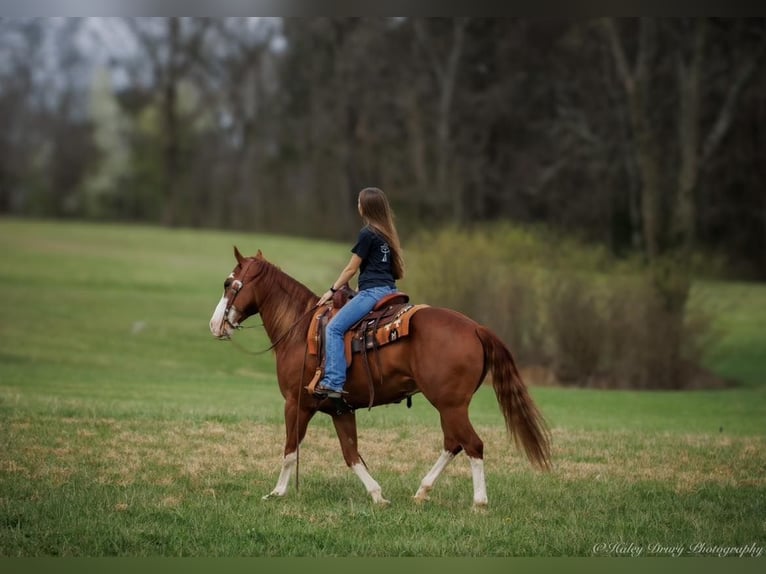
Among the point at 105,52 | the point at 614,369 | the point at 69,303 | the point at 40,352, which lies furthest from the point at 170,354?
the point at 105,52

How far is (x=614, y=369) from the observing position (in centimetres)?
1895

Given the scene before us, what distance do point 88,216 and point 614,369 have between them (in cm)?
3353

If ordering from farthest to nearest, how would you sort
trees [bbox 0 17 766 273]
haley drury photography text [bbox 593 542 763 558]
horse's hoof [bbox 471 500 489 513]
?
trees [bbox 0 17 766 273] → horse's hoof [bbox 471 500 489 513] → haley drury photography text [bbox 593 542 763 558]

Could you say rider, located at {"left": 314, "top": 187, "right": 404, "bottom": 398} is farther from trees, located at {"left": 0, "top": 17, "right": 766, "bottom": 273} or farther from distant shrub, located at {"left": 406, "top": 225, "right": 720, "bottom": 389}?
trees, located at {"left": 0, "top": 17, "right": 766, "bottom": 273}

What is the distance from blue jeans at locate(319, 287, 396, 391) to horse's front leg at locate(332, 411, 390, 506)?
15.7 inches

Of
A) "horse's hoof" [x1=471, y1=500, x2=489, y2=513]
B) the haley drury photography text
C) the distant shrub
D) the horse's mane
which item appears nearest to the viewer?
the haley drury photography text

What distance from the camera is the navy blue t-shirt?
8.19 m

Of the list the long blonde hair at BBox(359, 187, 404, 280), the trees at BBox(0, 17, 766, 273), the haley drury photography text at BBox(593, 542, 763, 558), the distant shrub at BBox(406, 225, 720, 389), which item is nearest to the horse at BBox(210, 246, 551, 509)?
the long blonde hair at BBox(359, 187, 404, 280)

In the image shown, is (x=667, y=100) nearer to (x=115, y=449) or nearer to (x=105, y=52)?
(x=105, y=52)

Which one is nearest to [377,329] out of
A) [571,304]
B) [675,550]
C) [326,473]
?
[326,473]

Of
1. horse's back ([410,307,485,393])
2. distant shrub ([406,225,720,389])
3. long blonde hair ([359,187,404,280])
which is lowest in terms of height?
distant shrub ([406,225,720,389])

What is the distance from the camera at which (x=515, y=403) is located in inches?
317

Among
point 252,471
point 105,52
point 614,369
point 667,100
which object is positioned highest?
point 105,52

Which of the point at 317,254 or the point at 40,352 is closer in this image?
the point at 40,352
